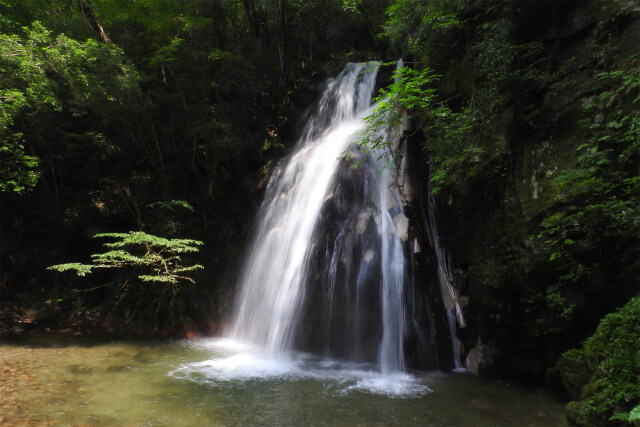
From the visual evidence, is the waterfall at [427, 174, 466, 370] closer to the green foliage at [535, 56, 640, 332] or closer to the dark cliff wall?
the dark cliff wall

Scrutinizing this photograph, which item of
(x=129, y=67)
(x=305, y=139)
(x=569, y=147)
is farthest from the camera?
(x=305, y=139)

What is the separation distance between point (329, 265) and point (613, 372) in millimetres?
4537

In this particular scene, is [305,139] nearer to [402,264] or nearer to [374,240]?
[374,240]

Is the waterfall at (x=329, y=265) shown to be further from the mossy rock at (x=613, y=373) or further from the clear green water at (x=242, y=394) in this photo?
the mossy rock at (x=613, y=373)

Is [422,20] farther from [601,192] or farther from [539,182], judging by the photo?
[601,192]

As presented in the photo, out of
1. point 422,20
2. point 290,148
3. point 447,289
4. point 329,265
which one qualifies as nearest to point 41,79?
point 290,148

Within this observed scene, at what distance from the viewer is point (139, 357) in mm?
6383

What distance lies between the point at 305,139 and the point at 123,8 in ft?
23.3

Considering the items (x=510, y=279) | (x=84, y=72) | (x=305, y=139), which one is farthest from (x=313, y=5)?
(x=510, y=279)

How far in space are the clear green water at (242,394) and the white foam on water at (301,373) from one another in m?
0.02

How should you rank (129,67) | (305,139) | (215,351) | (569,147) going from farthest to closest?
(305,139) < (129,67) < (215,351) < (569,147)

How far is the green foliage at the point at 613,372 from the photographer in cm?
272

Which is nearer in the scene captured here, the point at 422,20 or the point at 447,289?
the point at 447,289

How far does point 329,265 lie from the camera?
6.73 metres
